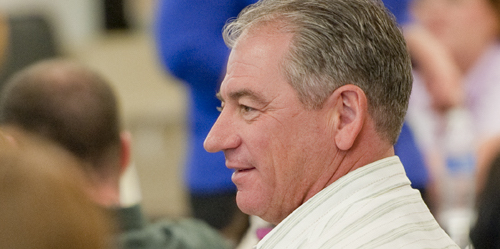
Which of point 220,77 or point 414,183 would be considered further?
point 220,77

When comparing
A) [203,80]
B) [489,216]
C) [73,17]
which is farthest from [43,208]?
[73,17]

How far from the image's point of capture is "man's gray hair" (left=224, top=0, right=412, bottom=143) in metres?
1.43

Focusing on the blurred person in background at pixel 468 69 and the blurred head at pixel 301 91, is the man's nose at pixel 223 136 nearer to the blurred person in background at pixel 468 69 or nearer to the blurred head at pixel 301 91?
the blurred head at pixel 301 91

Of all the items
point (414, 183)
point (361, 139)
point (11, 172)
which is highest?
point (11, 172)

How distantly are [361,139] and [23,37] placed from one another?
5954 mm

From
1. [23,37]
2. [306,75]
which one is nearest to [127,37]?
[23,37]

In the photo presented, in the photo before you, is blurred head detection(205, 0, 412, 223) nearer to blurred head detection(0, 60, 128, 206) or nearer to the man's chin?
the man's chin

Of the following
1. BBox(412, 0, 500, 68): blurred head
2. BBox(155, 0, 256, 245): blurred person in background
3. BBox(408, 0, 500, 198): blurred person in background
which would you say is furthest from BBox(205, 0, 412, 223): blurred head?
BBox(412, 0, 500, 68): blurred head

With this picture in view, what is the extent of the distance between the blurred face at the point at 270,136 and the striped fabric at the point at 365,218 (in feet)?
0.24

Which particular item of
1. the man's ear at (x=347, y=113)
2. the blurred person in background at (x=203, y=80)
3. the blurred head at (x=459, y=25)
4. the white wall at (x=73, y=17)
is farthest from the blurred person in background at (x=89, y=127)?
the white wall at (x=73, y=17)

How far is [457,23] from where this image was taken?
3.35m

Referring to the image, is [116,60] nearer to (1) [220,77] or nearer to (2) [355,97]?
(1) [220,77]

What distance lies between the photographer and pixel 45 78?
2.14 m

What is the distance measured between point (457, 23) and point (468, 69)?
0.22 meters
